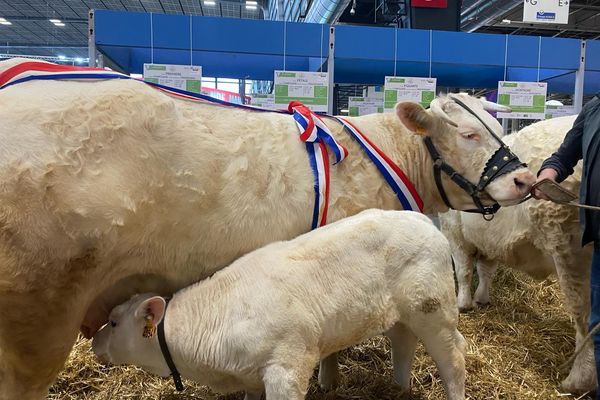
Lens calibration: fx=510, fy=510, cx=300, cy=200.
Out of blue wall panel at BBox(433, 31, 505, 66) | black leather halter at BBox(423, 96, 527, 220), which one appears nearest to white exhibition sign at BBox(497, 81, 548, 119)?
blue wall panel at BBox(433, 31, 505, 66)

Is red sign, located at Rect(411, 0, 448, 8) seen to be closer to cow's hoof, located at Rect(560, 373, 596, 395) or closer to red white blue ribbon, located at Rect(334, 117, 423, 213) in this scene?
red white blue ribbon, located at Rect(334, 117, 423, 213)

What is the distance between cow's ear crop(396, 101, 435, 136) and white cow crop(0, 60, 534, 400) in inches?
15.0

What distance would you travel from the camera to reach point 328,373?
300 cm

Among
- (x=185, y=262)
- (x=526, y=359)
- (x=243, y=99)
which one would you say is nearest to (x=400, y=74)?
(x=243, y=99)

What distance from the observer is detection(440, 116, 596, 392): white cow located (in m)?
3.07

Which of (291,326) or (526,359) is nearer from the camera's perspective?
(291,326)

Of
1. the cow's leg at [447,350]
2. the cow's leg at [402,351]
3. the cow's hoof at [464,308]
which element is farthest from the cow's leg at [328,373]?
the cow's hoof at [464,308]

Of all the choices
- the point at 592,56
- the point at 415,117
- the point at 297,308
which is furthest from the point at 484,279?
the point at 592,56

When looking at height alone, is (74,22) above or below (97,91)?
above

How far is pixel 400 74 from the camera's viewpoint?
7008 mm

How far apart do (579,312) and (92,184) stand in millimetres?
2872

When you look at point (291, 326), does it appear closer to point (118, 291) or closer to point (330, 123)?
point (118, 291)

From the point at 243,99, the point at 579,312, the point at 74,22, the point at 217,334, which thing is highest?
the point at 74,22

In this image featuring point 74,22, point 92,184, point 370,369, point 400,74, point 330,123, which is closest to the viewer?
point 92,184
